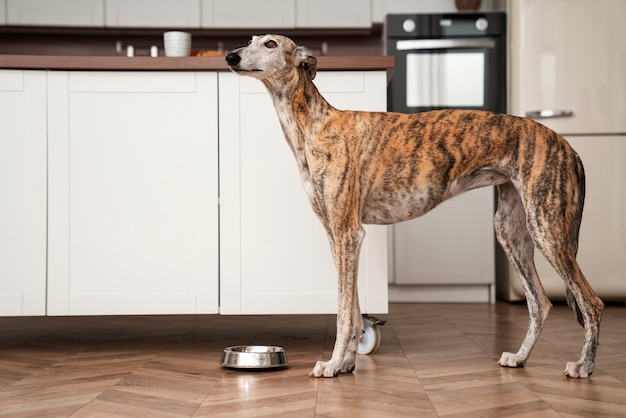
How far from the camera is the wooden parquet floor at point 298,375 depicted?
6.36 ft

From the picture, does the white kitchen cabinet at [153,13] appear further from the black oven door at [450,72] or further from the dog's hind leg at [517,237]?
the dog's hind leg at [517,237]

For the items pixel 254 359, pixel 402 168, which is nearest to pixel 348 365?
pixel 254 359

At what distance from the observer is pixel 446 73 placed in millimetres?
5129

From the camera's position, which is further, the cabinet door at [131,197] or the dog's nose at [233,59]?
the cabinet door at [131,197]

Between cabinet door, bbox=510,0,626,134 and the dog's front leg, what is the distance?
110 inches

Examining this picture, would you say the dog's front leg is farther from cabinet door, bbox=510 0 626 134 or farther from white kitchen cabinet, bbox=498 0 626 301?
cabinet door, bbox=510 0 626 134

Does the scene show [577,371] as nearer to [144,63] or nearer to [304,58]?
[304,58]

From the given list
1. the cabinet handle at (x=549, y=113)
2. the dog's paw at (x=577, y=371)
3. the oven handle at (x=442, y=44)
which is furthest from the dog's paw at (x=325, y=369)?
the oven handle at (x=442, y=44)

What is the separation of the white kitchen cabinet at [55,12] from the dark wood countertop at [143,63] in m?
2.72

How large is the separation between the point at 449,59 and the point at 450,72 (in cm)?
8

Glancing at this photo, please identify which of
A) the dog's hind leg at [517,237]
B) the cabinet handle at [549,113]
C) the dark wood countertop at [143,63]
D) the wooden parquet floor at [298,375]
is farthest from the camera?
the cabinet handle at [549,113]

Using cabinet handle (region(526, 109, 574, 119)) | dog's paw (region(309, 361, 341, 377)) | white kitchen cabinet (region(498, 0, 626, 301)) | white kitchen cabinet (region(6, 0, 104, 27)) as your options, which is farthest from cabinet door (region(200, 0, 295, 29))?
dog's paw (region(309, 361, 341, 377))

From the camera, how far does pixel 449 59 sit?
5.13 metres

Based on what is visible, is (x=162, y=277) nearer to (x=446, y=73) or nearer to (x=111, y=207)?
(x=111, y=207)
